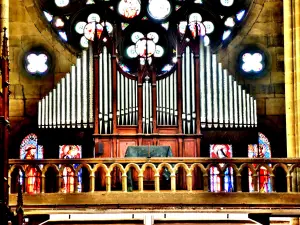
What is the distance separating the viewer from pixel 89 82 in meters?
21.7

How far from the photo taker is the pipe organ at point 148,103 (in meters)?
20.6

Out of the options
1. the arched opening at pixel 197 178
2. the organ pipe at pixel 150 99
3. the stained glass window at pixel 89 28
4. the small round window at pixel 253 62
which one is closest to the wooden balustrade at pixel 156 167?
the arched opening at pixel 197 178

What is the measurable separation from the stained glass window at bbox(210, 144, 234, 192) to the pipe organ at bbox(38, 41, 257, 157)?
964 millimetres

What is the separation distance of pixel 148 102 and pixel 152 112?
0.26 m

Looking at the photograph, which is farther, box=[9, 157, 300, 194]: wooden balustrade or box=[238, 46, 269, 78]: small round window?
box=[238, 46, 269, 78]: small round window

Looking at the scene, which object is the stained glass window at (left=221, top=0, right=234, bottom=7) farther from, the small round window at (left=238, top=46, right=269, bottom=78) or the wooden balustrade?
the wooden balustrade

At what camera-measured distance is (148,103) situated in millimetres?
20953

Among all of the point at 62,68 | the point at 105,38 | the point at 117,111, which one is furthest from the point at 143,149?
the point at 62,68

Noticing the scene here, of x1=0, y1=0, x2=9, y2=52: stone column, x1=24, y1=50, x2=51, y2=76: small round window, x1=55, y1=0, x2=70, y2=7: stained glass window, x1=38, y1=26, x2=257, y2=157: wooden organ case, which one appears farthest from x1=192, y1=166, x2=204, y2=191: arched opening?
x1=55, y1=0, x2=70, y2=7: stained glass window

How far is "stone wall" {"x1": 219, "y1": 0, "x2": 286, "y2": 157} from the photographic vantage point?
23.4 meters

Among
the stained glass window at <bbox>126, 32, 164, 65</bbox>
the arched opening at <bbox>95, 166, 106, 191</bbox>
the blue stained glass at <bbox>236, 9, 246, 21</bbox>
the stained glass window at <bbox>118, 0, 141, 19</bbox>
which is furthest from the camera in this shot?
the stained glass window at <bbox>118, 0, 141, 19</bbox>

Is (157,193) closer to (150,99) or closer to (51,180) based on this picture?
(150,99)

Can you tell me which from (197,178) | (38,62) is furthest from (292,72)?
(38,62)

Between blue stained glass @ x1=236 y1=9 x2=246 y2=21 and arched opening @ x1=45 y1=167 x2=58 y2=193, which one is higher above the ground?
blue stained glass @ x1=236 y1=9 x2=246 y2=21
